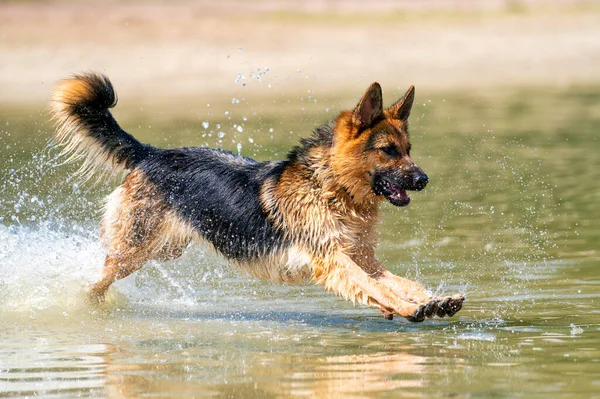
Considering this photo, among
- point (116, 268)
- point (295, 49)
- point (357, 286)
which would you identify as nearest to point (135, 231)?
point (116, 268)

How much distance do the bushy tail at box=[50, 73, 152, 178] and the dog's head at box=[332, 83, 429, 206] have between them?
1919mm

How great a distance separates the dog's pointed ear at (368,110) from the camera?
8.03 meters

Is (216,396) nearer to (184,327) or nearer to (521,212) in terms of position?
(184,327)

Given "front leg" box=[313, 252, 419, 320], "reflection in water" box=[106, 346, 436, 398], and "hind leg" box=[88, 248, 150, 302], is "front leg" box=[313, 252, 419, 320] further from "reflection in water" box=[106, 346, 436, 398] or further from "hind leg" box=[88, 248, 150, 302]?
"hind leg" box=[88, 248, 150, 302]

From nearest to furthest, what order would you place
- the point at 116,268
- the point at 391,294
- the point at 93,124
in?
the point at 391,294 → the point at 116,268 → the point at 93,124

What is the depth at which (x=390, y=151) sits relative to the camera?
317 inches

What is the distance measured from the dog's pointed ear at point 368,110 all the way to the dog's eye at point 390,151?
0.74ft

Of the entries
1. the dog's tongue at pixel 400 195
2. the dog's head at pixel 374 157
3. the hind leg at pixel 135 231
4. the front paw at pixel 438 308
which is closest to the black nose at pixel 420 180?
the dog's head at pixel 374 157

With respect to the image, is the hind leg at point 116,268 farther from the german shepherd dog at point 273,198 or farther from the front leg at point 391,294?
the front leg at point 391,294

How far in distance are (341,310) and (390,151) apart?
1434 millimetres

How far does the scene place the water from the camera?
6496mm

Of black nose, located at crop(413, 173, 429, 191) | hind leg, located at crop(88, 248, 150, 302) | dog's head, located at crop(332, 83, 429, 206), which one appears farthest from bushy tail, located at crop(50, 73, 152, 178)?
black nose, located at crop(413, 173, 429, 191)

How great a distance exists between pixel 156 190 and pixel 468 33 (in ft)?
79.5

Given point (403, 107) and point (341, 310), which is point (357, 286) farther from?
point (403, 107)
